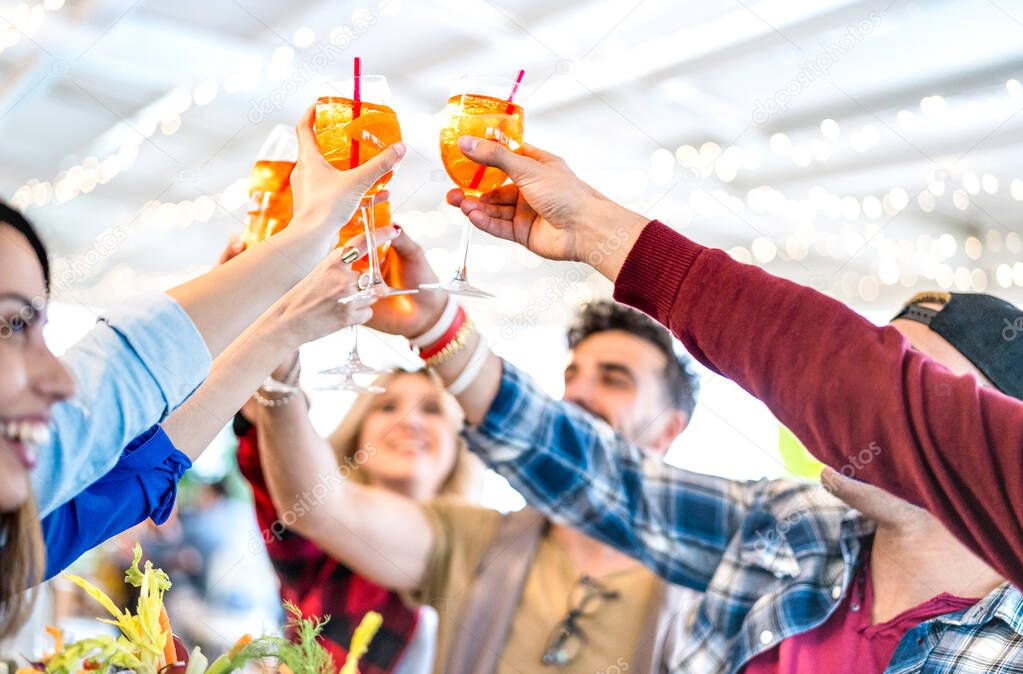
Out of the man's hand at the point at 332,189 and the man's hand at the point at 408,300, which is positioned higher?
the man's hand at the point at 332,189

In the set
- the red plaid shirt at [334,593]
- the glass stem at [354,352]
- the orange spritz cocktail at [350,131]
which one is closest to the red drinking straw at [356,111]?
the orange spritz cocktail at [350,131]

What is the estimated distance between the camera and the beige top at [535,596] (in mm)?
2250

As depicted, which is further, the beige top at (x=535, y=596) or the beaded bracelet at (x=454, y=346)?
the beige top at (x=535, y=596)

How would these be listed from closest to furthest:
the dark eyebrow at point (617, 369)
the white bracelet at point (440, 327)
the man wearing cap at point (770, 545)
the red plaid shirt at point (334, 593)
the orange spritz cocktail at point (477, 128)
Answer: the orange spritz cocktail at point (477, 128)
the man wearing cap at point (770, 545)
the white bracelet at point (440, 327)
the red plaid shirt at point (334, 593)
the dark eyebrow at point (617, 369)

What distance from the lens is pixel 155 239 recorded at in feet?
27.9

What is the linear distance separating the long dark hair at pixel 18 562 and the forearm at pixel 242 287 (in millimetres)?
182

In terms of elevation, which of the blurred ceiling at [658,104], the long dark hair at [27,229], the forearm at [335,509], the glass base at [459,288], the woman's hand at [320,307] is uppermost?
the blurred ceiling at [658,104]

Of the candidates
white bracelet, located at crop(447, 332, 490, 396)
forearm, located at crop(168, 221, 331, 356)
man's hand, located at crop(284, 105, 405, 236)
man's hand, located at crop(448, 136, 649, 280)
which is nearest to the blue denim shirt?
forearm, located at crop(168, 221, 331, 356)

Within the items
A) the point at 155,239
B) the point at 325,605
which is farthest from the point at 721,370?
the point at 155,239

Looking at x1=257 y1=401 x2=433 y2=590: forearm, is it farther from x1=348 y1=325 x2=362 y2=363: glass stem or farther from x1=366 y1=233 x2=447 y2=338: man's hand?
x1=348 y1=325 x2=362 y2=363: glass stem

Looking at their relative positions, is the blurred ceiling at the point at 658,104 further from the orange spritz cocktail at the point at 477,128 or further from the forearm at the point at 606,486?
the orange spritz cocktail at the point at 477,128

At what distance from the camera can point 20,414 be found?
2.48ft

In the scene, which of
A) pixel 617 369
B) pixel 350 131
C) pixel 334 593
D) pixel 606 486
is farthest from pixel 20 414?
pixel 617 369

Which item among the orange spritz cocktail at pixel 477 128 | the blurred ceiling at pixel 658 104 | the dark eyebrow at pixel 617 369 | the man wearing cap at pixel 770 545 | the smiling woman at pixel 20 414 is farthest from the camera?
the blurred ceiling at pixel 658 104
